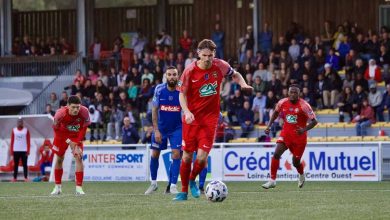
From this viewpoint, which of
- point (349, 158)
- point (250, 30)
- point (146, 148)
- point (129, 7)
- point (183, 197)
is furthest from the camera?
point (129, 7)

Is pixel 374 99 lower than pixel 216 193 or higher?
higher

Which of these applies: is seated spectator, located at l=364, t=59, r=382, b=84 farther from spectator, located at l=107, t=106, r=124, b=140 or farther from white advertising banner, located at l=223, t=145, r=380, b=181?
spectator, located at l=107, t=106, r=124, b=140

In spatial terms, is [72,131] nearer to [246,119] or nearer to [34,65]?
[246,119]

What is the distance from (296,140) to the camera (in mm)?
21719

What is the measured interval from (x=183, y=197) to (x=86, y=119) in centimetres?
491

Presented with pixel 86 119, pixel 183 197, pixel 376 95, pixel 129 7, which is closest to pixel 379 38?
pixel 376 95

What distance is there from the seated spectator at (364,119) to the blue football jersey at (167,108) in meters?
12.5

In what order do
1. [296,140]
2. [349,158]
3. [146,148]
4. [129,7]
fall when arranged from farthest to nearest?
[129,7] < [146,148] < [349,158] < [296,140]

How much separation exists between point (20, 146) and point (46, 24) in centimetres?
1484

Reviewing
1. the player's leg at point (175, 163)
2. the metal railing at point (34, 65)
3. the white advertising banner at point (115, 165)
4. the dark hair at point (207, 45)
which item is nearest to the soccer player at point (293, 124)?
the player's leg at point (175, 163)

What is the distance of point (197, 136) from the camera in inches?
621

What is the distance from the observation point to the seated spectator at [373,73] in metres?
33.5

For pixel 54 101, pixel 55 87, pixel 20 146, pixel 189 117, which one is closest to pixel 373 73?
pixel 20 146

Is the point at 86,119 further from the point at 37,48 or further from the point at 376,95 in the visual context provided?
the point at 37,48
